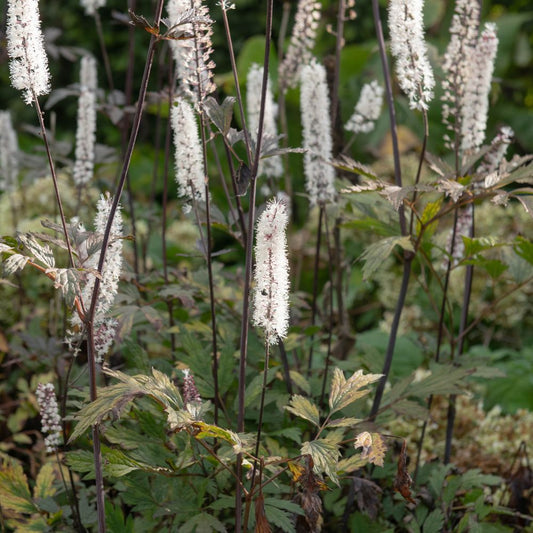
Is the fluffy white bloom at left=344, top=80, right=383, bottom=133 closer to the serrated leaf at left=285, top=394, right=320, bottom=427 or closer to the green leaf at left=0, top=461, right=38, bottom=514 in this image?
the serrated leaf at left=285, top=394, right=320, bottom=427

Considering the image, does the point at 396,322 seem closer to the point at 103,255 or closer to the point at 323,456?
the point at 323,456

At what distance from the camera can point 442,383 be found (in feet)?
5.97

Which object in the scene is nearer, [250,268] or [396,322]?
[250,268]

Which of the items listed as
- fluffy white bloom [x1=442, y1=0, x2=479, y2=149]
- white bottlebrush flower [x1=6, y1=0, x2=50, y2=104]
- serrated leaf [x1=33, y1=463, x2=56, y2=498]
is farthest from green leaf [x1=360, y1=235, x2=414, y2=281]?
serrated leaf [x1=33, y1=463, x2=56, y2=498]

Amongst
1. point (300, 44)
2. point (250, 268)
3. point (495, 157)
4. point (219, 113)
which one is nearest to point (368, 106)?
point (300, 44)

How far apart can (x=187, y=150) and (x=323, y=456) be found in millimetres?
808

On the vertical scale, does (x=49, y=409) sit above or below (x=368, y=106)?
below

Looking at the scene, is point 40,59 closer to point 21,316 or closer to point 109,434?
point 109,434

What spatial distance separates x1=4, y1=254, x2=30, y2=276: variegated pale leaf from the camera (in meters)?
1.20

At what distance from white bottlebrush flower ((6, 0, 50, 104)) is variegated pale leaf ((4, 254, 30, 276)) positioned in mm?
312

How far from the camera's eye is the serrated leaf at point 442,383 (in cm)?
180

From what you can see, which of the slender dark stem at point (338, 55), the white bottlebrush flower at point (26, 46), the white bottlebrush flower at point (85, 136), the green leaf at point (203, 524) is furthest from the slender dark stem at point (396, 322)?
the white bottlebrush flower at point (85, 136)

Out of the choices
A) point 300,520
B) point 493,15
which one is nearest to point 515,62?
point 493,15

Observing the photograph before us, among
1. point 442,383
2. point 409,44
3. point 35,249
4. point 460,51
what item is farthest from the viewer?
point 460,51
